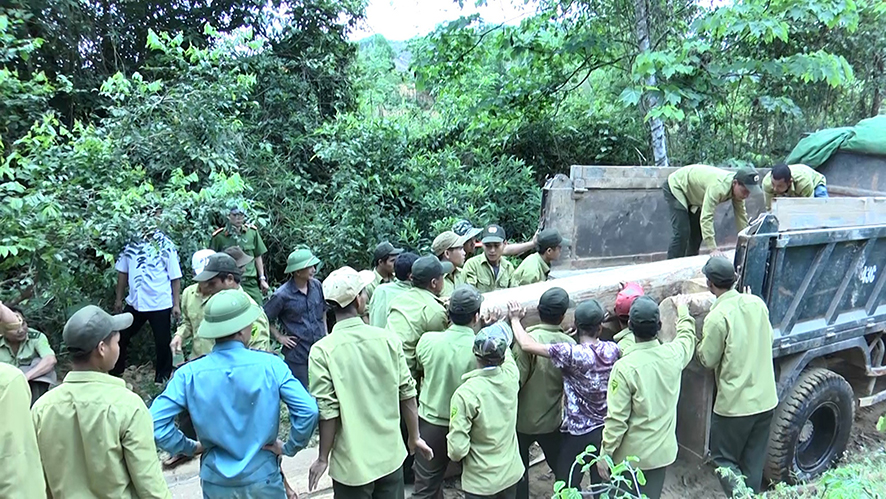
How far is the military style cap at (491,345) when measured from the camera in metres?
2.92

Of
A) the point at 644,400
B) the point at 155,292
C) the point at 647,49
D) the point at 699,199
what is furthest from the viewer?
the point at 647,49

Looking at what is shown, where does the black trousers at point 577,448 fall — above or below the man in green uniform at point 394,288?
below

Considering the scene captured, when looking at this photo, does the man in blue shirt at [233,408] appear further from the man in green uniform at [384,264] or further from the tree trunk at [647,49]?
the tree trunk at [647,49]

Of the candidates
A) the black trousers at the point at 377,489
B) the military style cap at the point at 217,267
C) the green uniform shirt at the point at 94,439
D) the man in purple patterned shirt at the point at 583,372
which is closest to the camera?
the green uniform shirt at the point at 94,439

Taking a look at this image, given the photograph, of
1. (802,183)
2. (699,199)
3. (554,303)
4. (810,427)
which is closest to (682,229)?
(699,199)

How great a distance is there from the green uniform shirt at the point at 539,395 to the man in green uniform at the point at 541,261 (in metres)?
1.27

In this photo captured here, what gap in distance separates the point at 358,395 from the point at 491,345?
64 cm

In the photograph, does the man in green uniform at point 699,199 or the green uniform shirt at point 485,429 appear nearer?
the green uniform shirt at point 485,429

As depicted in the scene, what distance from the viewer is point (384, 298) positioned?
400 centimetres

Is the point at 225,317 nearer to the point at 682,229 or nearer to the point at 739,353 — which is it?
the point at 739,353

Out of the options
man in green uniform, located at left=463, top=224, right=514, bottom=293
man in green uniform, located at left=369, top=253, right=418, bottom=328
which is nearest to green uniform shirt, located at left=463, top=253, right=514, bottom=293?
man in green uniform, located at left=463, top=224, right=514, bottom=293

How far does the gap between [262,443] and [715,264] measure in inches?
101

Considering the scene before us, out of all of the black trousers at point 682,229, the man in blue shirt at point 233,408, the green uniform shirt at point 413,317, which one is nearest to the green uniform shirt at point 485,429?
the green uniform shirt at point 413,317

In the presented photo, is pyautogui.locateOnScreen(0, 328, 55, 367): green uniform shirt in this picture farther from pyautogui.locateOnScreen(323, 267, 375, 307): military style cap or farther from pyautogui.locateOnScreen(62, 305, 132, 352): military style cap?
pyautogui.locateOnScreen(323, 267, 375, 307): military style cap
